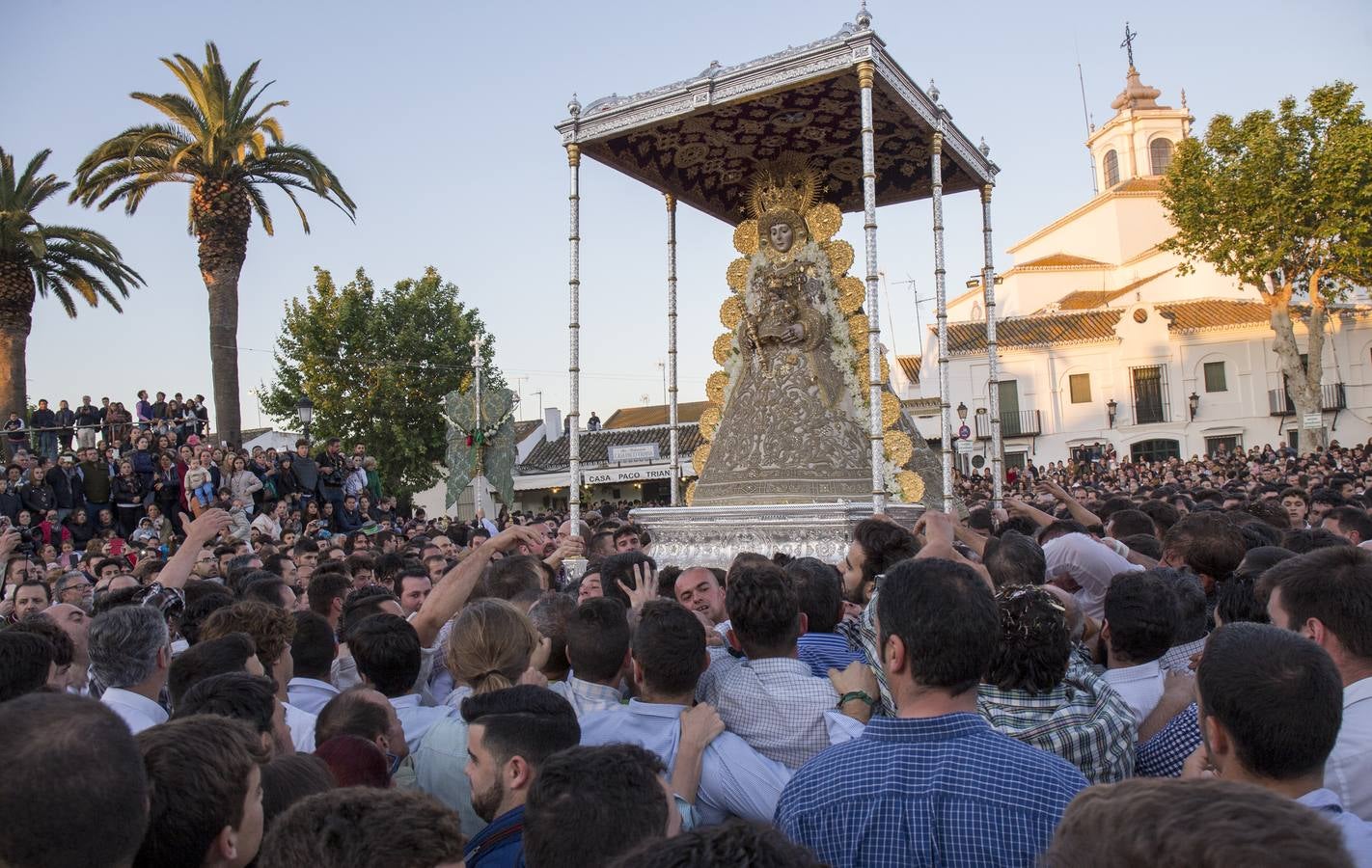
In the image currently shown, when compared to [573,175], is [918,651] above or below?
below

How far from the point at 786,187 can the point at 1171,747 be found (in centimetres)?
1080

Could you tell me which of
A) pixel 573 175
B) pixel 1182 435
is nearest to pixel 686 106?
pixel 573 175

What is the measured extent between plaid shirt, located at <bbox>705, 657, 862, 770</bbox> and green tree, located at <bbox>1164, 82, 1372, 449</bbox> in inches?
1101

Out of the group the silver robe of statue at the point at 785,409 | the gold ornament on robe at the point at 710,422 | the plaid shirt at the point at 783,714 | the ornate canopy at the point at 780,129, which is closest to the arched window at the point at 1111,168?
the ornate canopy at the point at 780,129

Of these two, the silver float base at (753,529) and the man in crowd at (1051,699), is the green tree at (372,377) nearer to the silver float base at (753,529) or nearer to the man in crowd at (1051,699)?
the silver float base at (753,529)

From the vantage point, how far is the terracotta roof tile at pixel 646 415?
47.1 metres

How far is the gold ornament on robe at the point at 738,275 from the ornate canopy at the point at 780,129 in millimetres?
1182

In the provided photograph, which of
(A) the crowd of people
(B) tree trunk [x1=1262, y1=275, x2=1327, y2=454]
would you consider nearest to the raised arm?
(A) the crowd of people

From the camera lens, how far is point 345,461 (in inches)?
704

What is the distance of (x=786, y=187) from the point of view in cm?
1300

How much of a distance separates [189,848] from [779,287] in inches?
433

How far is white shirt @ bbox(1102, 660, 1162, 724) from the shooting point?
132 inches

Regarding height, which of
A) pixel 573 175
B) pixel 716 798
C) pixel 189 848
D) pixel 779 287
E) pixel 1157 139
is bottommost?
pixel 716 798

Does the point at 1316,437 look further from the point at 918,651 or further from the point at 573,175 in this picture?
the point at 918,651
